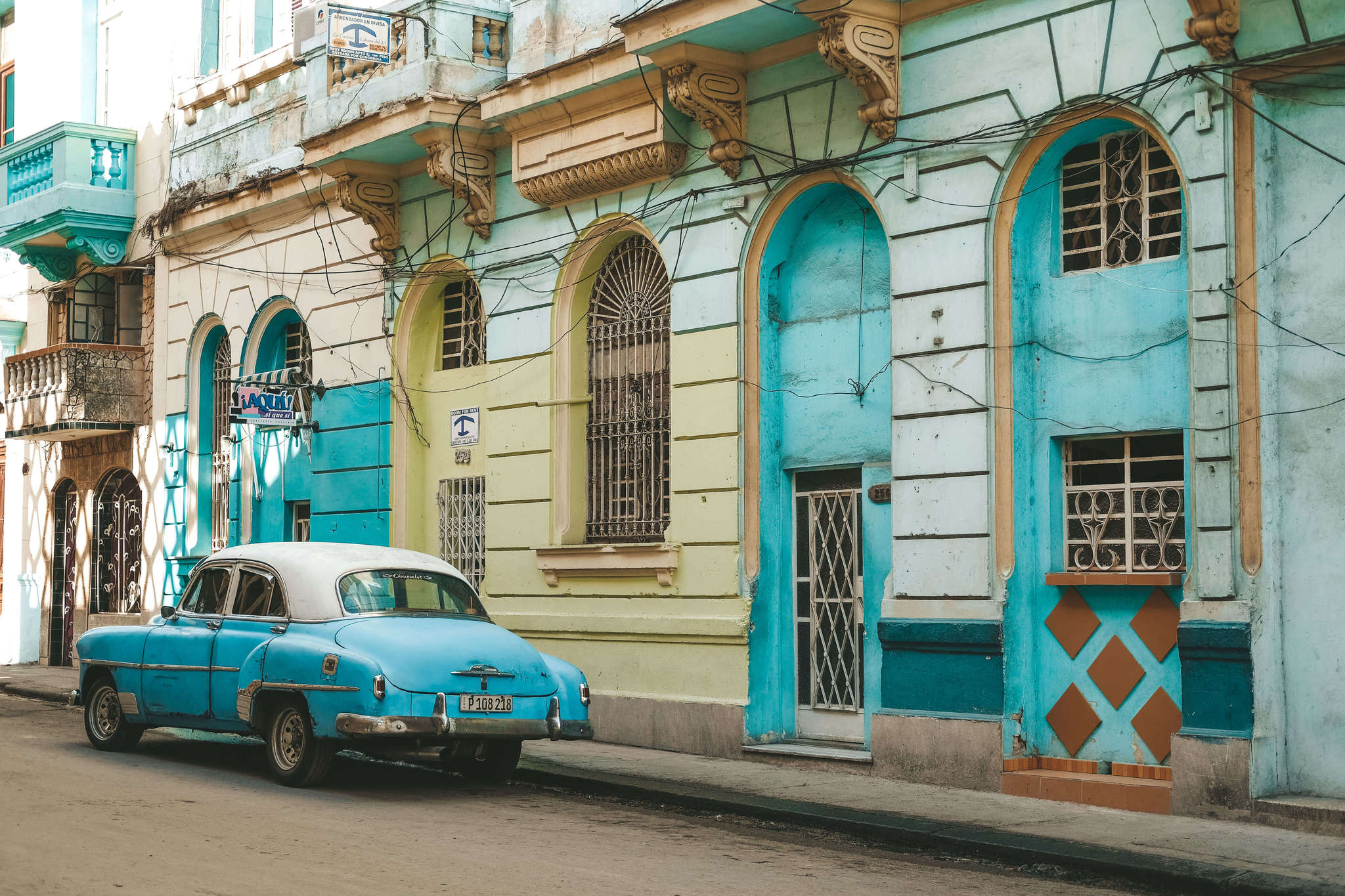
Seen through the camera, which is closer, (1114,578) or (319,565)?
(1114,578)

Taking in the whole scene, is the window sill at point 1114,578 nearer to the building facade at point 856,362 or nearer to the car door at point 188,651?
the building facade at point 856,362

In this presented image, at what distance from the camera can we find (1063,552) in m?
11.3

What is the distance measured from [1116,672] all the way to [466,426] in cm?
797

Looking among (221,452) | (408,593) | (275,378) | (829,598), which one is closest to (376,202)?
(275,378)

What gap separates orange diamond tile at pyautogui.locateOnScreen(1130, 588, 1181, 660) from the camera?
10578mm

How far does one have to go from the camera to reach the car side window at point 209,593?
1206 centimetres

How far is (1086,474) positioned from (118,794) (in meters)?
6.89

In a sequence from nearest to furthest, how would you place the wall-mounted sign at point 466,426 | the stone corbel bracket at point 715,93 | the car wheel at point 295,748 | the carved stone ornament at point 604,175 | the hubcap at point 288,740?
the car wheel at point 295,748 → the hubcap at point 288,740 → the stone corbel bracket at point 715,93 → the carved stone ornament at point 604,175 → the wall-mounted sign at point 466,426

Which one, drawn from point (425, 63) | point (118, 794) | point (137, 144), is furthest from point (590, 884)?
point (137, 144)

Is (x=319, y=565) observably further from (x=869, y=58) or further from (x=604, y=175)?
(x=869, y=58)

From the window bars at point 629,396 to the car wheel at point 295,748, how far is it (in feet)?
14.1

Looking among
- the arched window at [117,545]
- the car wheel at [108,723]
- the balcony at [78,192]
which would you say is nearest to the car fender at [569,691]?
the car wheel at [108,723]

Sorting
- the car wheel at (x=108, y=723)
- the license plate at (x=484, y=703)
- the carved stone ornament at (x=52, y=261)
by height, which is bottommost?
the car wheel at (x=108, y=723)

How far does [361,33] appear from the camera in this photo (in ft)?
53.6
